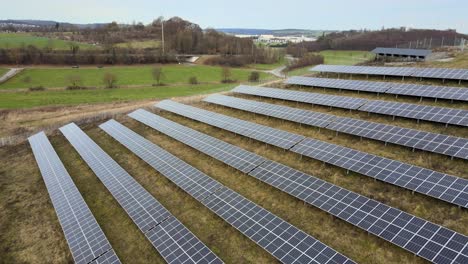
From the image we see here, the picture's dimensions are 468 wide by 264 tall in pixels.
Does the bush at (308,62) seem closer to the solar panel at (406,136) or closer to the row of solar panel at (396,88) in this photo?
the row of solar panel at (396,88)

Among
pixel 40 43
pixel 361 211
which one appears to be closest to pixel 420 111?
pixel 361 211

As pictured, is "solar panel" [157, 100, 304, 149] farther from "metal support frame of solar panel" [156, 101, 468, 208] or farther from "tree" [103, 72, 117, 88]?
"tree" [103, 72, 117, 88]

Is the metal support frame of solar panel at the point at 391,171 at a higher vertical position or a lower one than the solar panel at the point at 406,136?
lower

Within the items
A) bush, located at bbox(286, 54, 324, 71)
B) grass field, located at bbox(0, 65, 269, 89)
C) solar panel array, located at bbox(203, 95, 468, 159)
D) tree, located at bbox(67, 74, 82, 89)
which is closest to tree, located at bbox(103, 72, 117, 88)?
grass field, located at bbox(0, 65, 269, 89)

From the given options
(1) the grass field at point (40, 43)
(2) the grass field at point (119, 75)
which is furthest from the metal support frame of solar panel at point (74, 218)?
(1) the grass field at point (40, 43)

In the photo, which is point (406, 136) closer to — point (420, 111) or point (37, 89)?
point (420, 111)

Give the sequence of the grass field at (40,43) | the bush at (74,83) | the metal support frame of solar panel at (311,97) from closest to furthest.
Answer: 1. the metal support frame of solar panel at (311,97)
2. the bush at (74,83)
3. the grass field at (40,43)

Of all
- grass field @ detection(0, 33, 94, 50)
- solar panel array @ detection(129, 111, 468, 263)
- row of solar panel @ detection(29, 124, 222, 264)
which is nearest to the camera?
solar panel array @ detection(129, 111, 468, 263)
